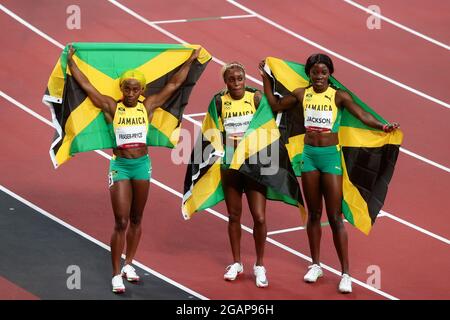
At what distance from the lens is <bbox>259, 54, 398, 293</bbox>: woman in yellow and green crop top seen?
1040cm

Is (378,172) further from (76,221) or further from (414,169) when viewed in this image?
(76,221)

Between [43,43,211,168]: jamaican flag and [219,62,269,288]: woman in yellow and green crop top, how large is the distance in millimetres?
615

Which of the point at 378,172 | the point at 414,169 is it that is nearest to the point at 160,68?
the point at 378,172

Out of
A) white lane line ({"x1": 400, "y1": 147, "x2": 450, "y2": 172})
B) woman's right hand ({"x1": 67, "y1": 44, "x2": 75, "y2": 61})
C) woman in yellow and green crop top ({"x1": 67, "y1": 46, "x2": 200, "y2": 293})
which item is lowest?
woman in yellow and green crop top ({"x1": 67, "y1": 46, "x2": 200, "y2": 293})

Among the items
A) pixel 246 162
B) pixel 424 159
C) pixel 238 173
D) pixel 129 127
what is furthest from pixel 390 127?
pixel 424 159

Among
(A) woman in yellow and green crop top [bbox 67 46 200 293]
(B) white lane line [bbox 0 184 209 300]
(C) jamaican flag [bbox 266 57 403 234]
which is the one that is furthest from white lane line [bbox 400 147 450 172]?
(A) woman in yellow and green crop top [bbox 67 46 200 293]

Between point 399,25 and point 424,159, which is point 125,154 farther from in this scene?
point 399,25

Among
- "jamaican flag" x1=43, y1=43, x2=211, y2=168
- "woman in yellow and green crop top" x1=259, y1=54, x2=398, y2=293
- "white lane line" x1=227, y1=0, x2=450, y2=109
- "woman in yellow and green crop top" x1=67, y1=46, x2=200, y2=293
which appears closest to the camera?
"woman in yellow and green crop top" x1=67, y1=46, x2=200, y2=293

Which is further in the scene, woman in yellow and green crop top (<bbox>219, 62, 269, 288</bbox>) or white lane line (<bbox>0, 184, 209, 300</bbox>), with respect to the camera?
white lane line (<bbox>0, 184, 209, 300</bbox>)

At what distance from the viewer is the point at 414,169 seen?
13.1 m

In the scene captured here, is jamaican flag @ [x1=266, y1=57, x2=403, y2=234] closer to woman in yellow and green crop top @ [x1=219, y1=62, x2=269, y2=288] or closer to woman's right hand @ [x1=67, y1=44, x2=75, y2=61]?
woman in yellow and green crop top @ [x1=219, y1=62, x2=269, y2=288]

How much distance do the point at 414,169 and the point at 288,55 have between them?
3.21m

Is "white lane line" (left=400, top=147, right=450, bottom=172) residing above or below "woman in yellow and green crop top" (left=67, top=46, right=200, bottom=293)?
above

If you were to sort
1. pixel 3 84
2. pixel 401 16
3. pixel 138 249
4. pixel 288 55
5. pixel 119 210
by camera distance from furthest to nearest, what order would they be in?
pixel 401 16 < pixel 288 55 < pixel 3 84 < pixel 138 249 < pixel 119 210
